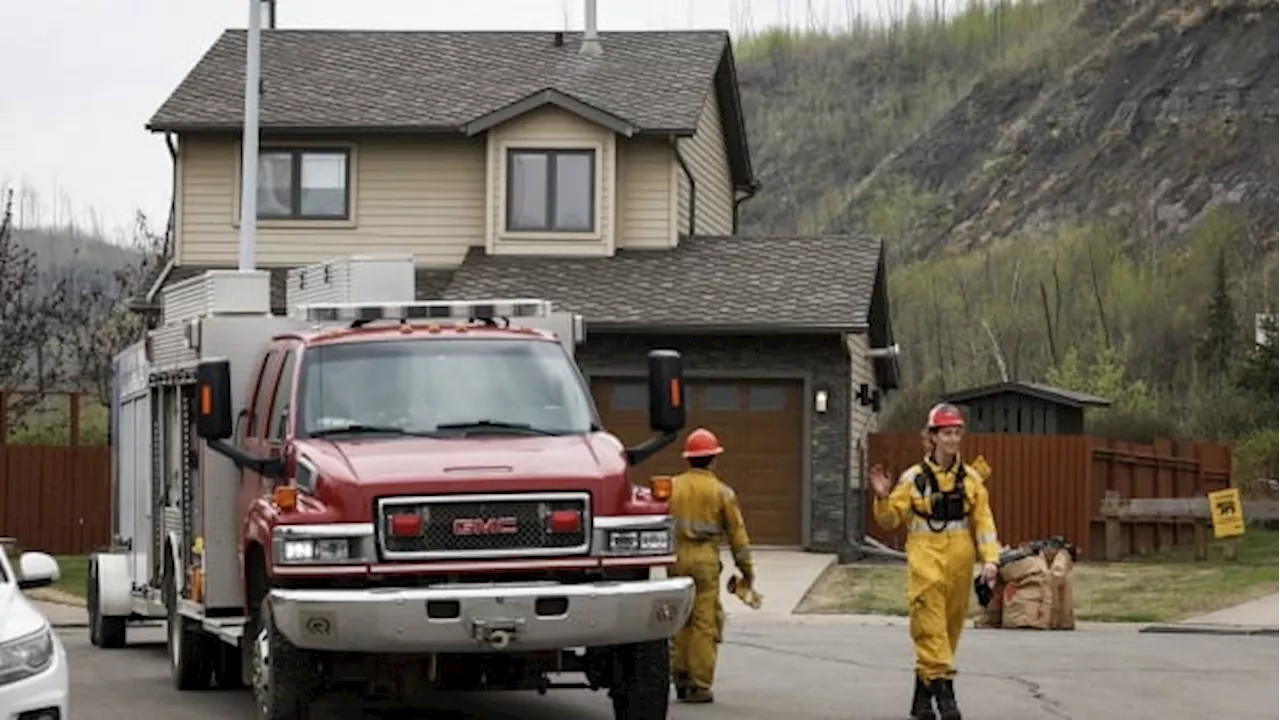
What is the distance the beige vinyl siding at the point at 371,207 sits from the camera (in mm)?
36031

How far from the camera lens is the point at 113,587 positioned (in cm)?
2052

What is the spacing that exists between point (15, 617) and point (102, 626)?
10.1 metres

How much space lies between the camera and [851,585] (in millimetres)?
29078

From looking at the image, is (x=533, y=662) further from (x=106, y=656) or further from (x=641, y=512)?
(x=106, y=656)

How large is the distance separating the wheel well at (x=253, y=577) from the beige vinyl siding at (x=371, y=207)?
21593 millimetres

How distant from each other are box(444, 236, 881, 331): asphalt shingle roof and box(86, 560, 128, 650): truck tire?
11.8m

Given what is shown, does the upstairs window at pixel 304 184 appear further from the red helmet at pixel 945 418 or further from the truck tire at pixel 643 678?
the truck tire at pixel 643 678

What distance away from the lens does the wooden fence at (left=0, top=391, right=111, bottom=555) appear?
3616cm

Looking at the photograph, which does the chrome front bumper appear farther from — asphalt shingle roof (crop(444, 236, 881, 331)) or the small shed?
the small shed

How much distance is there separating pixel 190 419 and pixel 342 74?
2177cm

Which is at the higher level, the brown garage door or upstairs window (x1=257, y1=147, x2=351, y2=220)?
upstairs window (x1=257, y1=147, x2=351, y2=220)

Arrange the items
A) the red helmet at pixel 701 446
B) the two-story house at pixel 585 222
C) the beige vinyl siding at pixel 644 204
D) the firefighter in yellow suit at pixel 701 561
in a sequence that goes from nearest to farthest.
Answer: the firefighter in yellow suit at pixel 701 561 → the red helmet at pixel 701 446 → the two-story house at pixel 585 222 → the beige vinyl siding at pixel 644 204

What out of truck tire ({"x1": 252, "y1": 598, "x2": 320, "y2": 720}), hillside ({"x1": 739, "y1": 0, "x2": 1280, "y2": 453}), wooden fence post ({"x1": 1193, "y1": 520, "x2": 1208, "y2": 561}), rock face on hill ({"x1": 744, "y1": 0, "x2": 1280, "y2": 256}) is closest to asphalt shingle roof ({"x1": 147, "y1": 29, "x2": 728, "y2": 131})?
wooden fence post ({"x1": 1193, "y1": 520, "x2": 1208, "y2": 561})

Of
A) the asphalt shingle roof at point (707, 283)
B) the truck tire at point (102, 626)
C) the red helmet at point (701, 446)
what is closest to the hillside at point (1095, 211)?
the asphalt shingle roof at point (707, 283)
